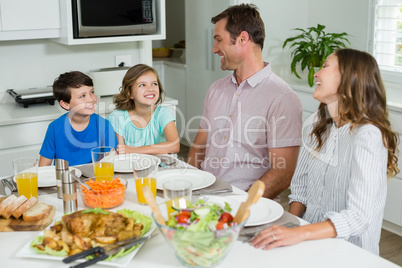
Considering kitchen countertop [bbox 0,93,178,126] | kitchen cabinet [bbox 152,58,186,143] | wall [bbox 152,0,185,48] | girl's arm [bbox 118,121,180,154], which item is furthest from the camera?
wall [bbox 152,0,185,48]

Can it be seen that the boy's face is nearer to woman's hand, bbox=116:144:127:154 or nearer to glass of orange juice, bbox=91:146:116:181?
woman's hand, bbox=116:144:127:154

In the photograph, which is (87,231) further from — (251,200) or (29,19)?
(29,19)

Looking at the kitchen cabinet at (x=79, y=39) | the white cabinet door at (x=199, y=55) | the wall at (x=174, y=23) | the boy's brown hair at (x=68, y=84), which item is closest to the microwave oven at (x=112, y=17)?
the kitchen cabinet at (x=79, y=39)

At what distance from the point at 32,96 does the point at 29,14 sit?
0.50 meters

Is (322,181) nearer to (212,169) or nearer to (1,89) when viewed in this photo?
(212,169)

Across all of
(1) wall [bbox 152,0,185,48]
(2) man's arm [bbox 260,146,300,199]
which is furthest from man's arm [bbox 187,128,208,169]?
(1) wall [bbox 152,0,185,48]

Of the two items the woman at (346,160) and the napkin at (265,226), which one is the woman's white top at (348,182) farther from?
the napkin at (265,226)

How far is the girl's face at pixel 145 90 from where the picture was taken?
2516mm

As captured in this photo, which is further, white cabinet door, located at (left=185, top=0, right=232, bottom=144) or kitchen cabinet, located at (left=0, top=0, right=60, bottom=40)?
white cabinet door, located at (left=185, top=0, right=232, bottom=144)

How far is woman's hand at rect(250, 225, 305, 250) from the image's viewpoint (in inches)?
50.0

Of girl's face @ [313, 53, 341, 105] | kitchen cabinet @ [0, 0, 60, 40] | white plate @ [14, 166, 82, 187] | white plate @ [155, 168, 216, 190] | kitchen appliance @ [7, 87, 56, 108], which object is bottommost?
white plate @ [14, 166, 82, 187]

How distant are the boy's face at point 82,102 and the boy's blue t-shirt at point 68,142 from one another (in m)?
0.07

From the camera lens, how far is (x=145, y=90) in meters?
2.52

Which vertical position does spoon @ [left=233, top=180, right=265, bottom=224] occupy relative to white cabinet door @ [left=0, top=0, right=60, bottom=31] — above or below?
below
